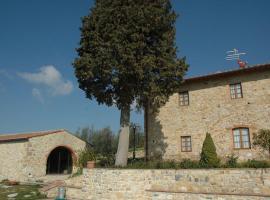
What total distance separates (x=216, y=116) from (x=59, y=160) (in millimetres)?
16571

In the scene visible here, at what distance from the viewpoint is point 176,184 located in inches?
499

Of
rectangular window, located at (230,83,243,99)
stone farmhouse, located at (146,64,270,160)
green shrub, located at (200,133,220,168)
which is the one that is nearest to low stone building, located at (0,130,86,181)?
stone farmhouse, located at (146,64,270,160)

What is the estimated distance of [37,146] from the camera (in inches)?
858

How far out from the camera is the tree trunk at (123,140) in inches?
620

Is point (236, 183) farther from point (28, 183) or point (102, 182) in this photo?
point (28, 183)

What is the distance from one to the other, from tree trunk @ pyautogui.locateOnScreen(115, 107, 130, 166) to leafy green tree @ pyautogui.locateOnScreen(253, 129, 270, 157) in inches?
295

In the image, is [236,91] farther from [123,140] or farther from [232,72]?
[123,140]

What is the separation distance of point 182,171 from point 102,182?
14.4 ft

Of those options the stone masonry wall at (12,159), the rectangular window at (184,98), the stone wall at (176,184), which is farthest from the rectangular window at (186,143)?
the stone masonry wall at (12,159)

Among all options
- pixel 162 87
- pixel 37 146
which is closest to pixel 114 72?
pixel 162 87

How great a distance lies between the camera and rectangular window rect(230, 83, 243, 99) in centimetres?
1678

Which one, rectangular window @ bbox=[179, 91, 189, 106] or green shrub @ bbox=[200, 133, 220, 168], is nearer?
green shrub @ bbox=[200, 133, 220, 168]

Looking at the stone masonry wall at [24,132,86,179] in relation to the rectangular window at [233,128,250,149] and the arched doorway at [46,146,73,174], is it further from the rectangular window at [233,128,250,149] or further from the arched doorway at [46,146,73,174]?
the rectangular window at [233,128,250,149]

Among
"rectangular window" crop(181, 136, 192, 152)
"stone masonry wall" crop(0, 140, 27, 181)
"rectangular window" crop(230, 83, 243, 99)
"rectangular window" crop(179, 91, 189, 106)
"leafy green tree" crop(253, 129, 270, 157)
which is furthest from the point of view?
"stone masonry wall" crop(0, 140, 27, 181)
